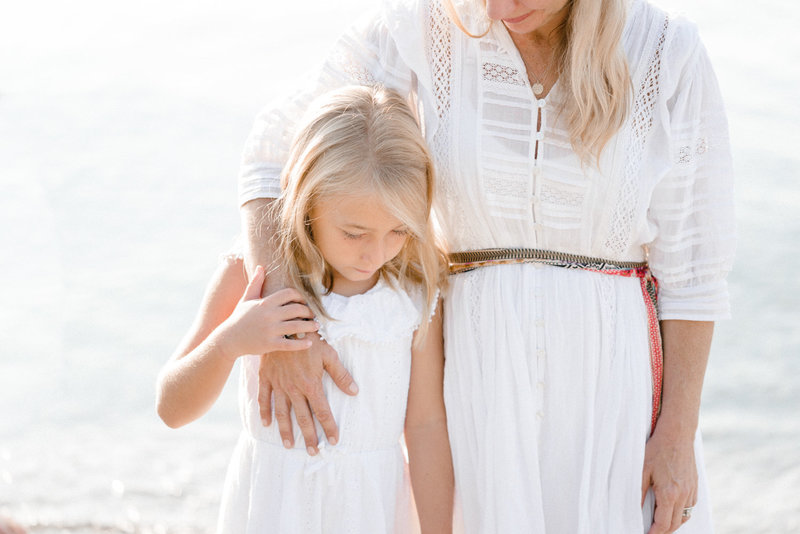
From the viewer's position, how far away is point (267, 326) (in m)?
2.03

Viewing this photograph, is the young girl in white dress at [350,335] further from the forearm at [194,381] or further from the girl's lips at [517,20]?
the girl's lips at [517,20]

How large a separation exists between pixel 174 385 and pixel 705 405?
451cm

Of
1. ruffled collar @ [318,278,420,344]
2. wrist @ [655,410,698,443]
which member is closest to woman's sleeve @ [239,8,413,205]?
ruffled collar @ [318,278,420,344]

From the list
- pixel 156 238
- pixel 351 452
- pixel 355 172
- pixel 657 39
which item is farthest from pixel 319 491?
pixel 156 238

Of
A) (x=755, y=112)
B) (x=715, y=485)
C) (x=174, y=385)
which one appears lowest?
(x=715, y=485)

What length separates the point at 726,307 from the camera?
2168 millimetres

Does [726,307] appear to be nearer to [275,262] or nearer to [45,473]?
[275,262]

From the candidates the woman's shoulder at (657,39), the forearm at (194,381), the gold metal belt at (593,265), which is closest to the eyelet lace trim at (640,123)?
the woman's shoulder at (657,39)

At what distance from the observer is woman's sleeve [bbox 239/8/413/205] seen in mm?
2238

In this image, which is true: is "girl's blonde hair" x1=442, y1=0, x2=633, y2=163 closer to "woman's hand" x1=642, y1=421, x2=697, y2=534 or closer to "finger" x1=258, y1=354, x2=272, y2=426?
"woman's hand" x1=642, y1=421, x2=697, y2=534

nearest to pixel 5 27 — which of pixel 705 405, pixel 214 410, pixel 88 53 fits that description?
pixel 88 53

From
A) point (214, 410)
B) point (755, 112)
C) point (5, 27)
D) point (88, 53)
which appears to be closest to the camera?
point (214, 410)

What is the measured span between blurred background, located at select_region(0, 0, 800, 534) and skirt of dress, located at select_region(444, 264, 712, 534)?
0.98 m

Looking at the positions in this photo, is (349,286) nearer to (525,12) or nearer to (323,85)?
(323,85)
